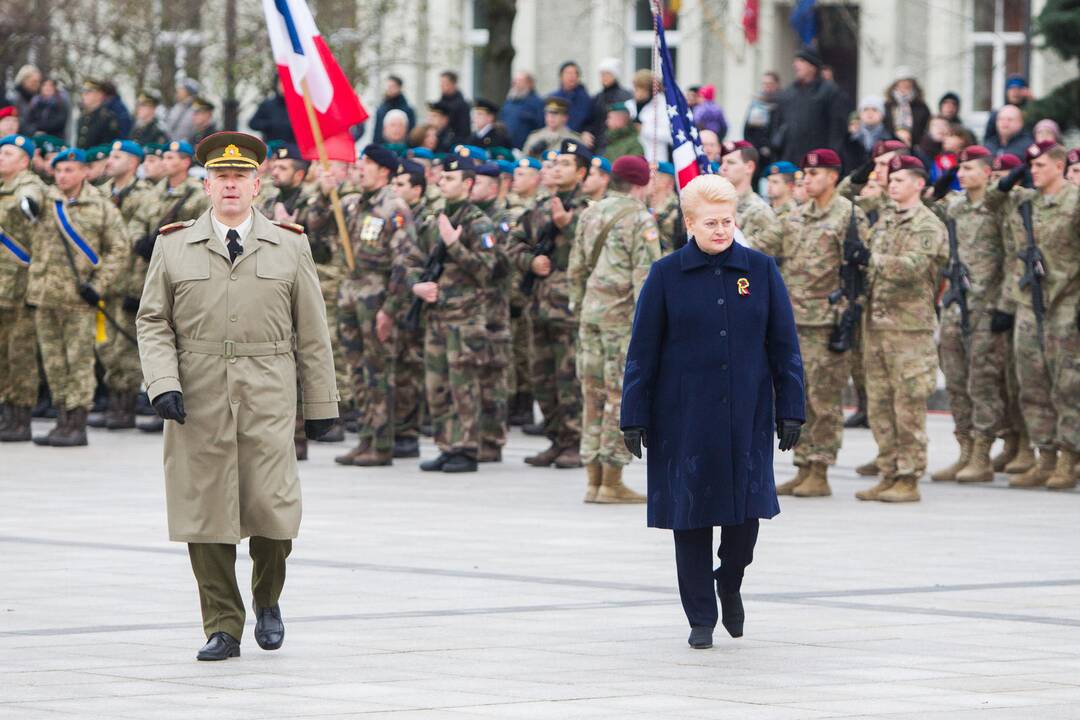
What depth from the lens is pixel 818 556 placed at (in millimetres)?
11797

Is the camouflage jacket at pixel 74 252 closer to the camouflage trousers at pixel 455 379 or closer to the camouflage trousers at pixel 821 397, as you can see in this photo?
the camouflage trousers at pixel 455 379

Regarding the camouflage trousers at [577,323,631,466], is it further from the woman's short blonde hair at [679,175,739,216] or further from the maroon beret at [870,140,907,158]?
the woman's short blonde hair at [679,175,739,216]

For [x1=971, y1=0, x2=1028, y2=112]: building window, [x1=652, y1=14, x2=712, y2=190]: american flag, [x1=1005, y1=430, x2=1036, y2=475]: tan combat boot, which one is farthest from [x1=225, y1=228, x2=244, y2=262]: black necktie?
[x1=971, y1=0, x2=1028, y2=112]: building window

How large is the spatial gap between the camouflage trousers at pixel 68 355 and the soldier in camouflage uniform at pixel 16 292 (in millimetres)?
391

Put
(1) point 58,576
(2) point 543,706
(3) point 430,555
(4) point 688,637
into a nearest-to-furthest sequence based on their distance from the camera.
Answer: (2) point 543,706 → (4) point 688,637 → (1) point 58,576 → (3) point 430,555

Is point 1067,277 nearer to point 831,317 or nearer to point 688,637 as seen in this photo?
point 831,317

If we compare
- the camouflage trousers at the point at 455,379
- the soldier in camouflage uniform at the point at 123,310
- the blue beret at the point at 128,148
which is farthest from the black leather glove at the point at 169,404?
the blue beret at the point at 128,148

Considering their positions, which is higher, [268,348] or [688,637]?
[268,348]

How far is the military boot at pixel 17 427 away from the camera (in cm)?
1830

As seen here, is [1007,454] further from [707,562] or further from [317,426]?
[317,426]

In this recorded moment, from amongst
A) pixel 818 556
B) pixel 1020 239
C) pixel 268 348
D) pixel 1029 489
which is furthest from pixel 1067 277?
pixel 268 348

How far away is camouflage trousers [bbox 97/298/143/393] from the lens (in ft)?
61.9

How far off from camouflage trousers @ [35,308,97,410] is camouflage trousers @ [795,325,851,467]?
594cm

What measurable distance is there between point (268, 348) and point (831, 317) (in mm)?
6571
